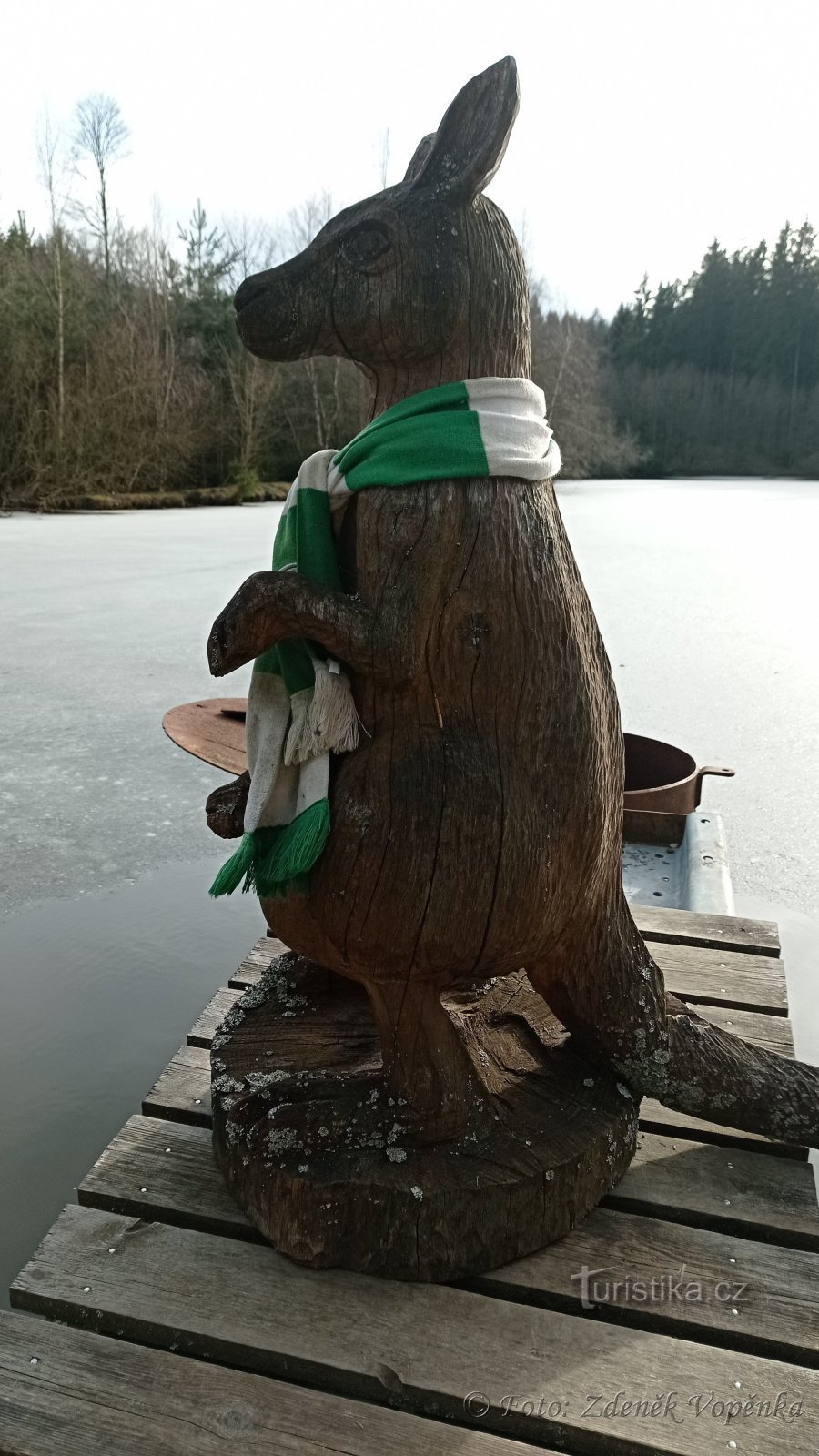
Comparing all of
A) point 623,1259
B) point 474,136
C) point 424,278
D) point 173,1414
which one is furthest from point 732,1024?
point 474,136

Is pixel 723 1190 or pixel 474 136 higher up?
pixel 474 136

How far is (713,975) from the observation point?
7.04 feet

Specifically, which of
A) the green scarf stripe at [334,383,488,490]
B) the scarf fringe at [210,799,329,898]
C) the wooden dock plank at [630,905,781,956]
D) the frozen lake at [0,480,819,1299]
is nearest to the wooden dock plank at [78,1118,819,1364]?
the frozen lake at [0,480,819,1299]

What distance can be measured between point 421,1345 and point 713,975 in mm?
1136

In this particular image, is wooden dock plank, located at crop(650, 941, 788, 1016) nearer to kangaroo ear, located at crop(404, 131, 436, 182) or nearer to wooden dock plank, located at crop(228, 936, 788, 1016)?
wooden dock plank, located at crop(228, 936, 788, 1016)

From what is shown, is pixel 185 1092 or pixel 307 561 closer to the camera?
pixel 307 561

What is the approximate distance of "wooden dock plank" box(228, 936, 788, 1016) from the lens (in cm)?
205

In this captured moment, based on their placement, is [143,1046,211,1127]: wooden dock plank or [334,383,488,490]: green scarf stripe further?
[143,1046,211,1127]: wooden dock plank

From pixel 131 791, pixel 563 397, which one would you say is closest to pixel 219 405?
pixel 563 397

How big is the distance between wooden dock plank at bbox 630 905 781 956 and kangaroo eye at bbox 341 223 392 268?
1469mm

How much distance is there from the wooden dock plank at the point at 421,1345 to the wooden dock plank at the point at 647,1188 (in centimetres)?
7

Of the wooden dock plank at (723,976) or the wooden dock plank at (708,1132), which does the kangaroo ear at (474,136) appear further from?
the wooden dock plank at (723,976)

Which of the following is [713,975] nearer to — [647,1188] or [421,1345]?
[647,1188]

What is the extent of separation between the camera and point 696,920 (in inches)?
93.6
